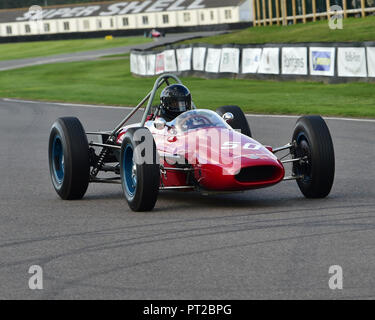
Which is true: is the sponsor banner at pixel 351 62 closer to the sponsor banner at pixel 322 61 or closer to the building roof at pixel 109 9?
the sponsor banner at pixel 322 61

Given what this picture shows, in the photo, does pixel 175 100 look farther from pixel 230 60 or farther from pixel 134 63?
pixel 134 63

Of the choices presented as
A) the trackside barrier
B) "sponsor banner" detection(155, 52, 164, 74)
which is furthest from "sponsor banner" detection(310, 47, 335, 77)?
"sponsor banner" detection(155, 52, 164, 74)

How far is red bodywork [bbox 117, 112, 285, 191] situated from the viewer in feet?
29.9

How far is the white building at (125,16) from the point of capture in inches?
4409

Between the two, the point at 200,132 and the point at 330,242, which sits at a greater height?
the point at 200,132

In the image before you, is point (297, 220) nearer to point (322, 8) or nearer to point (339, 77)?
point (339, 77)

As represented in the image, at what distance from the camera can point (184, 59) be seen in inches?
1468

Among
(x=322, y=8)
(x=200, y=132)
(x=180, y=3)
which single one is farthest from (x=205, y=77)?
(x=180, y=3)

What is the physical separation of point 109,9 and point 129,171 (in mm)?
112249

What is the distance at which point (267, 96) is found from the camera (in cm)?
2695

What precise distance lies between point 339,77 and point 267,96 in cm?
236

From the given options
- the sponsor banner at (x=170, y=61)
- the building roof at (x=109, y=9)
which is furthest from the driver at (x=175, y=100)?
the building roof at (x=109, y=9)

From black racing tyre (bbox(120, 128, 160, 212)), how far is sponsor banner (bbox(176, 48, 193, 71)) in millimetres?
27201

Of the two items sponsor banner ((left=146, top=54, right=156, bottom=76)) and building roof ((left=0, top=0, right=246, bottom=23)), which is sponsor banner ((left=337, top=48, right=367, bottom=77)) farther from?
building roof ((left=0, top=0, right=246, bottom=23))
